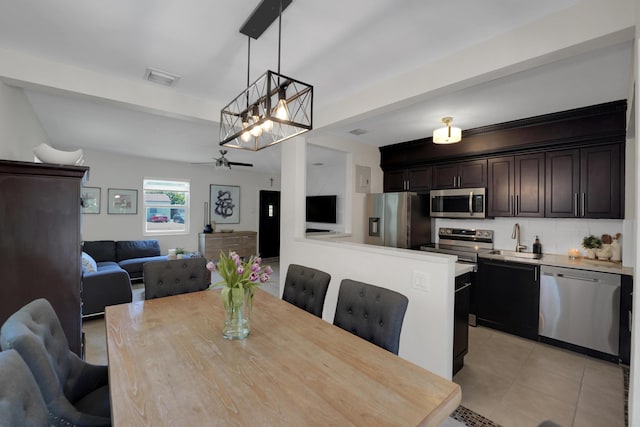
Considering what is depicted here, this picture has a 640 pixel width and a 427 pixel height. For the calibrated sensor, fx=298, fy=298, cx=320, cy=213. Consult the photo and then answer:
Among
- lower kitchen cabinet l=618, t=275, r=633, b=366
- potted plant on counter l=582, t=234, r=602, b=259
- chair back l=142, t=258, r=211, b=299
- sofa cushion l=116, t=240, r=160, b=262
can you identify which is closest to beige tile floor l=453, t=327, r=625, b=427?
lower kitchen cabinet l=618, t=275, r=633, b=366

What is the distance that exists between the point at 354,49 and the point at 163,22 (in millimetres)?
1235

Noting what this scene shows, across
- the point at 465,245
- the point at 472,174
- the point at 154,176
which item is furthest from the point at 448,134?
the point at 154,176

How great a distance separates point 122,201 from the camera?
6.14 metres

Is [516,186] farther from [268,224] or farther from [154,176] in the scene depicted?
[154,176]

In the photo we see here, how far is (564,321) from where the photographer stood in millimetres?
3033

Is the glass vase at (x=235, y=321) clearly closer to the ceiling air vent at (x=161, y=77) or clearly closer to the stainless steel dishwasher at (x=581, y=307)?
the ceiling air vent at (x=161, y=77)

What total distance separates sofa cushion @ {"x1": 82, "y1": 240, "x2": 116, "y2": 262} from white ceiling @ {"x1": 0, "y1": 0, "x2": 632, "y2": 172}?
2.83 meters

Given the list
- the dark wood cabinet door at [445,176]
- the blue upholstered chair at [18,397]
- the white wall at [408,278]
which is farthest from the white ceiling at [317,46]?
the blue upholstered chair at [18,397]

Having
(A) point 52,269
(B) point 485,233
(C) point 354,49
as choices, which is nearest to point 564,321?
(B) point 485,233

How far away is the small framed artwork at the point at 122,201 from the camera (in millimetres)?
6008

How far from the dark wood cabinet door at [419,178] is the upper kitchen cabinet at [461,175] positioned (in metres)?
0.09

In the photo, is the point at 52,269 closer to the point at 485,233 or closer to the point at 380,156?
the point at 380,156

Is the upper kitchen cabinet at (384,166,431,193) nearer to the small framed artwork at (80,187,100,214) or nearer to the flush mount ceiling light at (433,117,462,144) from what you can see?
the flush mount ceiling light at (433,117,462,144)

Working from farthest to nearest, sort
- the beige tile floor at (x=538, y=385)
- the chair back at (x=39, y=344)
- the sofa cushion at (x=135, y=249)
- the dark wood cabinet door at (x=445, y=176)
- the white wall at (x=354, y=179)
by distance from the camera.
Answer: the sofa cushion at (x=135, y=249) → the white wall at (x=354, y=179) → the dark wood cabinet door at (x=445, y=176) → the beige tile floor at (x=538, y=385) → the chair back at (x=39, y=344)
